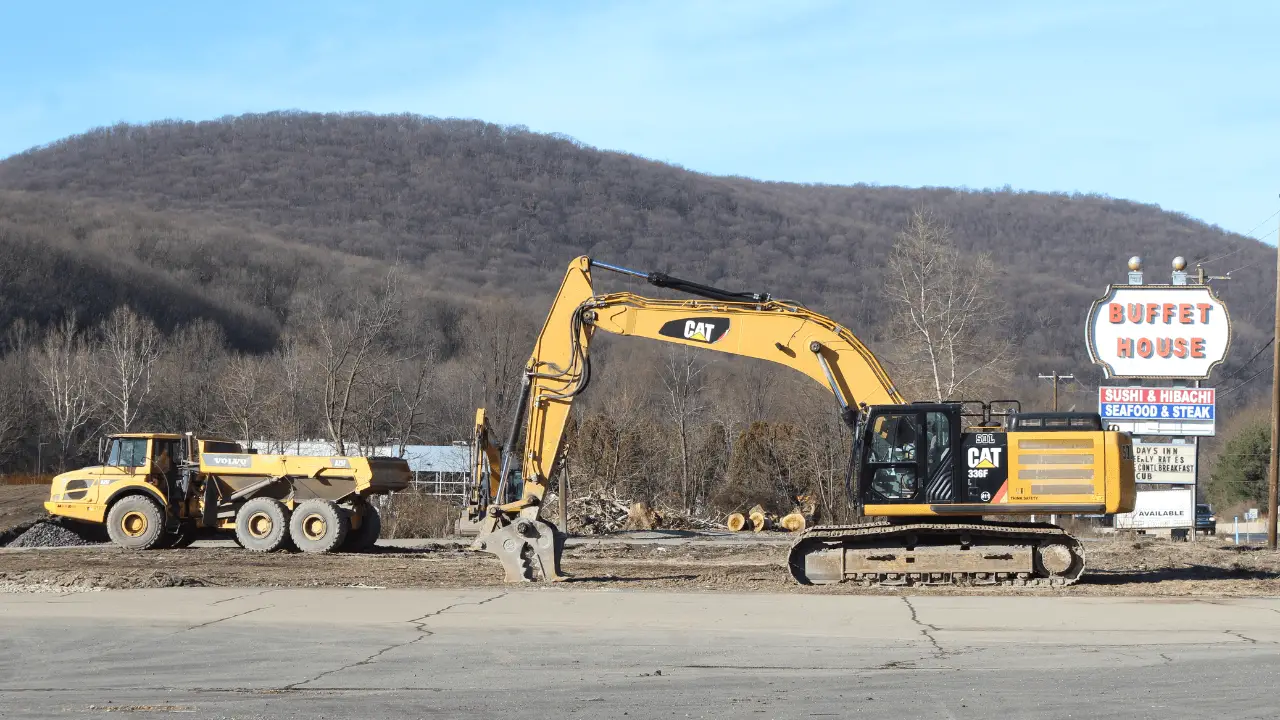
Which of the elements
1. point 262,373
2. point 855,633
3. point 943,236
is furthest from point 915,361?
point 262,373

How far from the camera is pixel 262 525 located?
2812cm

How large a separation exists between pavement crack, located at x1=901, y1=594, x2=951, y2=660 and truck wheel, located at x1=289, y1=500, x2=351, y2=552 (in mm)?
13727

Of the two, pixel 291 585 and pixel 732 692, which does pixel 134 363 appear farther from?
pixel 732 692

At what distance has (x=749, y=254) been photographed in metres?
161

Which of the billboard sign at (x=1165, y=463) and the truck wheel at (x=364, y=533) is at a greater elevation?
the billboard sign at (x=1165, y=463)

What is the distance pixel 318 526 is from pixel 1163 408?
21251 millimetres

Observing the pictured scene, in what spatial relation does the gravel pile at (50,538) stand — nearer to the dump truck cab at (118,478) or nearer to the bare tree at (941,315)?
the dump truck cab at (118,478)

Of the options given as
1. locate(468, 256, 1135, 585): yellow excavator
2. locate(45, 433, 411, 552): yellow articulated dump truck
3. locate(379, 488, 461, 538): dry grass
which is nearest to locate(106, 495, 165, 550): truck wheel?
locate(45, 433, 411, 552): yellow articulated dump truck

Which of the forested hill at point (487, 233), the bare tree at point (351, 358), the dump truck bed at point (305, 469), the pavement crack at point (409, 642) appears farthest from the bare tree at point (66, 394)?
the pavement crack at point (409, 642)

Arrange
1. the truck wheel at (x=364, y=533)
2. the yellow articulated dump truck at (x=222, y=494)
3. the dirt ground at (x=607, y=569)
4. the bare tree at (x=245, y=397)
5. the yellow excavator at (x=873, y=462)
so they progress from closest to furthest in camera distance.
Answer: the yellow excavator at (x=873, y=462)
the dirt ground at (x=607, y=569)
the yellow articulated dump truck at (x=222, y=494)
the truck wheel at (x=364, y=533)
the bare tree at (x=245, y=397)

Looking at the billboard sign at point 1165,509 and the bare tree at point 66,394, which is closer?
the billboard sign at point 1165,509

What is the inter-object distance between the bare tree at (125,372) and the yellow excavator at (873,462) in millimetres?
43558

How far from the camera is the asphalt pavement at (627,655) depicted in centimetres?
1080

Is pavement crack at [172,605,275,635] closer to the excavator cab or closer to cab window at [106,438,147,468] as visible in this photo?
the excavator cab
